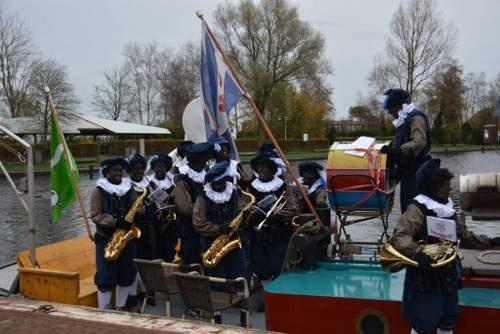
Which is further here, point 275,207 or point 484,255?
point 275,207

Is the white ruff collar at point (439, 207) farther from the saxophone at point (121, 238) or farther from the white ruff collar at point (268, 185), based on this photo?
the saxophone at point (121, 238)

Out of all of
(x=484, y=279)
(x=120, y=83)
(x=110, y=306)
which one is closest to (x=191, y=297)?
(x=110, y=306)

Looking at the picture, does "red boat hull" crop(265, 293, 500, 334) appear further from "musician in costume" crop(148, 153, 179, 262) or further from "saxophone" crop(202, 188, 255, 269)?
"musician in costume" crop(148, 153, 179, 262)

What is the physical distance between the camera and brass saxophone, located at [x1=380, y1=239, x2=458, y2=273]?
376 centimetres

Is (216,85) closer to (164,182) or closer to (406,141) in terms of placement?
(164,182)

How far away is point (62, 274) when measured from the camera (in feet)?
18.2

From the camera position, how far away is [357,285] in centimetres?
488

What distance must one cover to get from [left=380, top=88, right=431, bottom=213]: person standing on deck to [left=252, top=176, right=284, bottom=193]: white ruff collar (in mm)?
1353

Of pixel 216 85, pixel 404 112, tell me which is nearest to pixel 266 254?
pixel 216 85

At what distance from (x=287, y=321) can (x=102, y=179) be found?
250cm

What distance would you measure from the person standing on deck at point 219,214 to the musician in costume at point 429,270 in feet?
6.52

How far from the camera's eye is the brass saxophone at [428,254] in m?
3.76

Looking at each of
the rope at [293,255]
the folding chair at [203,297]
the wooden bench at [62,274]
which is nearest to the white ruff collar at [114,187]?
the wooden bench at [62,274]

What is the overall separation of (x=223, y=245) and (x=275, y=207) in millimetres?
832
